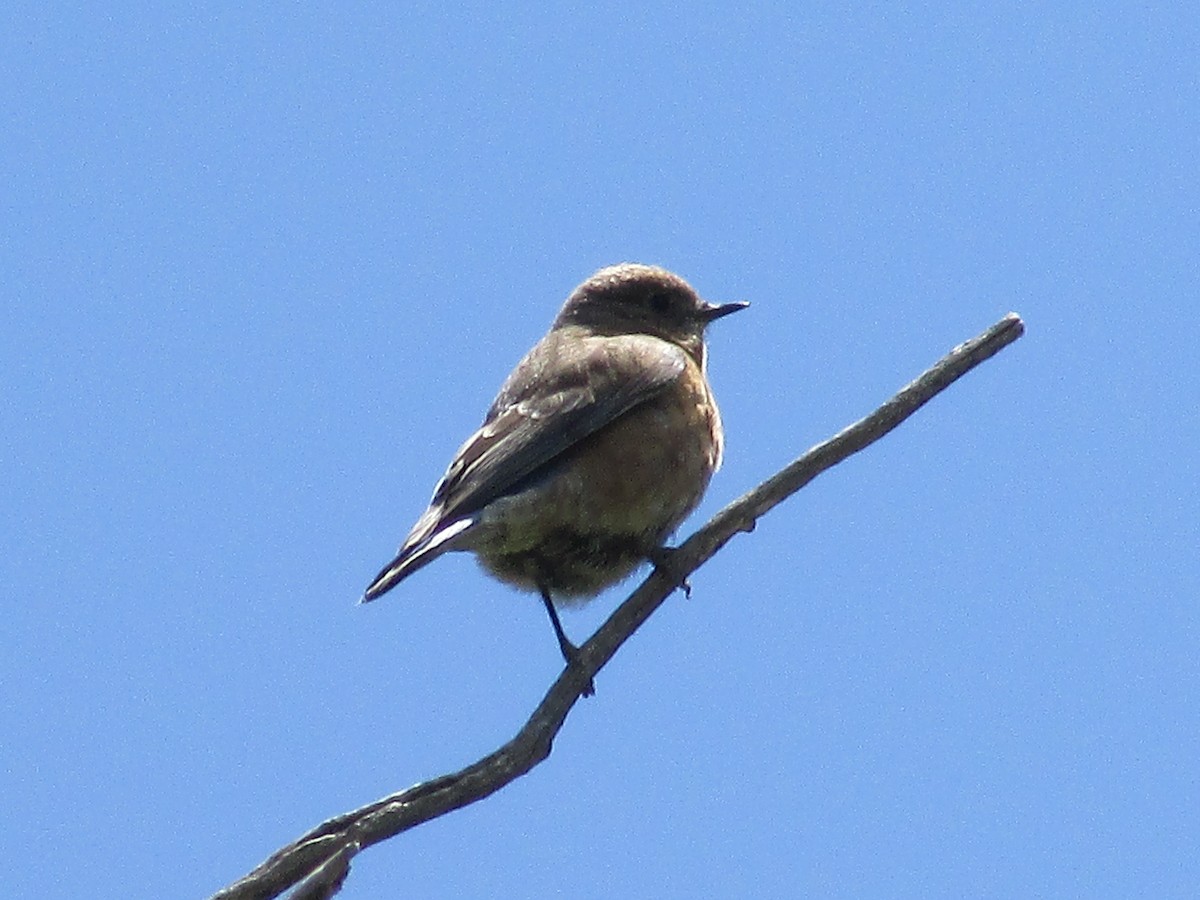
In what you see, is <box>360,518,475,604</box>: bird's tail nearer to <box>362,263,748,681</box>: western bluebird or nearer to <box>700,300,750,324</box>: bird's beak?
<box>362,263,748,681</box>: western bluebird

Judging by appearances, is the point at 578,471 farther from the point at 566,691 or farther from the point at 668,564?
the point at 566,691

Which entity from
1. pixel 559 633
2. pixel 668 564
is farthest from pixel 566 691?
pixel 559 633

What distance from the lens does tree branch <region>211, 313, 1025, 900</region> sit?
4.20 m

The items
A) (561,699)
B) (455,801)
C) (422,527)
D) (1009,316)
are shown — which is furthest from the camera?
(422,527)

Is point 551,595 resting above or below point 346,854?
above

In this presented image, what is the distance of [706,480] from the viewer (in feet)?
25.4

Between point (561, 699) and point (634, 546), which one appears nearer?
point (561, 699)

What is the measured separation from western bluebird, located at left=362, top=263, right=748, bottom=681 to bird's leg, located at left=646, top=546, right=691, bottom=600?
0.06 feet

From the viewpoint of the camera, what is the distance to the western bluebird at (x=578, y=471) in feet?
23.0

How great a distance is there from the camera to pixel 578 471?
725 cm

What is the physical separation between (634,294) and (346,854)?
5.55m

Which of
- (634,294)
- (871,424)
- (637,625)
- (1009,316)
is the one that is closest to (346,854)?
(637,625)

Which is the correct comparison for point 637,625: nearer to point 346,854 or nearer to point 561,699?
point 561,699

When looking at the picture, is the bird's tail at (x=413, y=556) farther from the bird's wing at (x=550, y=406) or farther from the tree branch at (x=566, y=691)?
the tree branch at (x=566, y=691)
